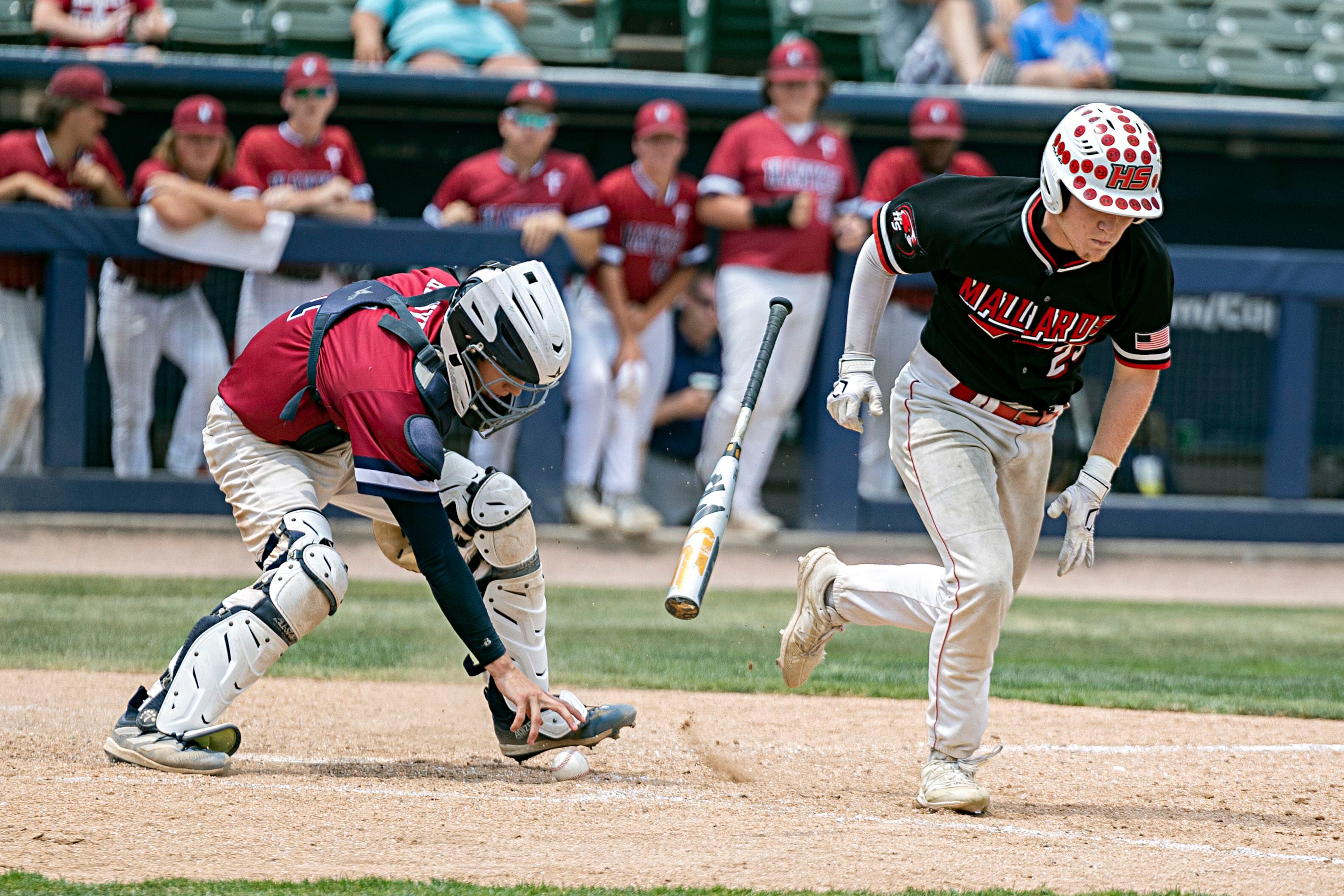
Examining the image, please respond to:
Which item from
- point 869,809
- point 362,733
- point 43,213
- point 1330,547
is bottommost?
point 1330,547

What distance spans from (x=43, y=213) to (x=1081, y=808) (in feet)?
21.2

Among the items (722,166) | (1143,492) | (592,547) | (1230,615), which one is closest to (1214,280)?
(1143,492)

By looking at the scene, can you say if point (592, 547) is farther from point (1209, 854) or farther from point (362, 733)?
point (1209, 854)

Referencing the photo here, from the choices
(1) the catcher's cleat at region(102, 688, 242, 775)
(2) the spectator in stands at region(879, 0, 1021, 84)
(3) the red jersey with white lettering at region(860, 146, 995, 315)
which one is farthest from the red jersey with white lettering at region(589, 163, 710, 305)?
(1) the catcher's cleat at region(102, 688, 242, 775)

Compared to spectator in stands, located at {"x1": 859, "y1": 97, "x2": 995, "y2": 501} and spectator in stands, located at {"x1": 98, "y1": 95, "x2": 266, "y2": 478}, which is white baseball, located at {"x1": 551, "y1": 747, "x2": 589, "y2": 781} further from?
spectator in stands, located at {"x1": 859, "y1": 97, "x2": 995, "y2": 501}

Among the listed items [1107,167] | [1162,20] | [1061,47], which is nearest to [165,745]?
[1107,167]

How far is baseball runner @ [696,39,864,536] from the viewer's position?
8.62 meters

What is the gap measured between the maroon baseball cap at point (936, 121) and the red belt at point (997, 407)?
16.2ft

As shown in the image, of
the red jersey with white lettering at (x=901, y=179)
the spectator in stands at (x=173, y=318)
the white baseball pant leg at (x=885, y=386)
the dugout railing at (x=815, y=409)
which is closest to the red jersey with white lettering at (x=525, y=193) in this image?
the dugout railing at (x=815, y=409)

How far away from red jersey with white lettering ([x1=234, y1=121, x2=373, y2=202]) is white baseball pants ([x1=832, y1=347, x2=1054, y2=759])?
5257 mm

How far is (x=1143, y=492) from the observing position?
355 inches

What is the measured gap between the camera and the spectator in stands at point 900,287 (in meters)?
8.76

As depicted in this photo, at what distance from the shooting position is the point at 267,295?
836 cm

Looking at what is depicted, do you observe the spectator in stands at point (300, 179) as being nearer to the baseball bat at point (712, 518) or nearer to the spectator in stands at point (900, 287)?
the spectator in stands at point (900, 287)
